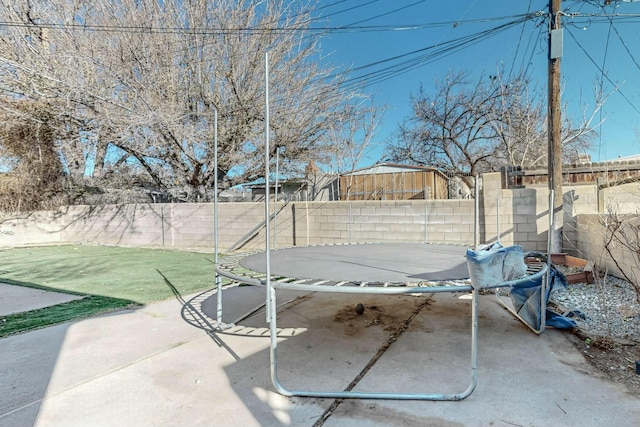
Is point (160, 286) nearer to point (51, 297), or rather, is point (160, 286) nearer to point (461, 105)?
point (51, 297)

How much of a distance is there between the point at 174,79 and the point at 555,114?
8148mm

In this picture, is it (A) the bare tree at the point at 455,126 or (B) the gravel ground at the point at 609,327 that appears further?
(A) the bare tree at the point at 455,126

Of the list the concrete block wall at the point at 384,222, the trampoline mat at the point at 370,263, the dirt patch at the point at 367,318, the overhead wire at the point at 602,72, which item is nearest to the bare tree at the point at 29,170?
the concrete block wall at the point at 384,222

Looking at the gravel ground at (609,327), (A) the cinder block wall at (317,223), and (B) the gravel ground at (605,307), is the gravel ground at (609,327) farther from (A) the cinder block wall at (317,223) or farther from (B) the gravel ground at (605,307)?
(A) the cinder block wall at (317,223)

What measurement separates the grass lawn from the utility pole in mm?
5228

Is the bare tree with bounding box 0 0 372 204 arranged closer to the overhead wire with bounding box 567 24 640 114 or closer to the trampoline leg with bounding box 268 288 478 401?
the overhead wire with bounding box 567 24 640 114

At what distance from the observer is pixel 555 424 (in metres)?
1.60

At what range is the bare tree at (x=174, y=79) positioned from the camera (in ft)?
25.3

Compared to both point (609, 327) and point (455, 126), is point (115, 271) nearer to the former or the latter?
point (609, 327)

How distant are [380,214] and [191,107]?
574 centimetres

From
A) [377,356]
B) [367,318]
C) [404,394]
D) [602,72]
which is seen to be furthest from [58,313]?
[602,72]

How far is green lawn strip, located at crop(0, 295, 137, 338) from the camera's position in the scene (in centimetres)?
312

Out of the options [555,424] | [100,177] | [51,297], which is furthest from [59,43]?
[555,424]

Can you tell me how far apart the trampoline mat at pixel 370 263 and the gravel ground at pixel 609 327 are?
97 centimetres
